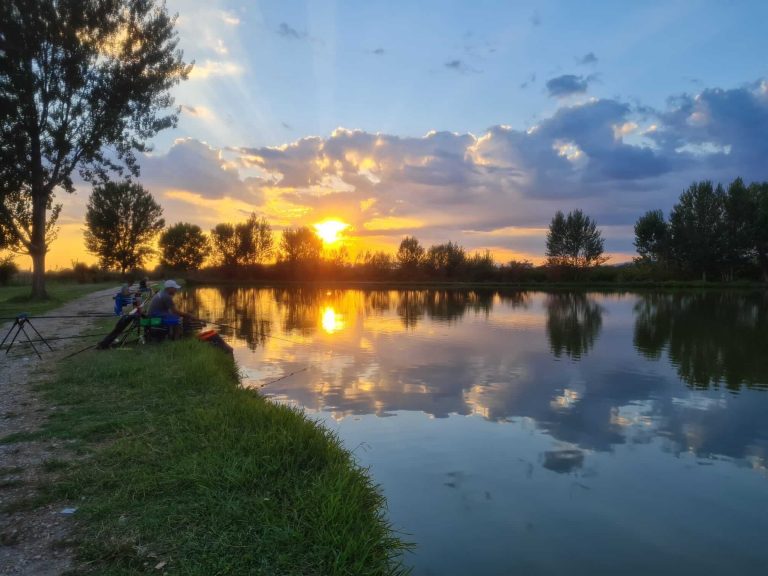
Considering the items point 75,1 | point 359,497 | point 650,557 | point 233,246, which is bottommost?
point 650,557

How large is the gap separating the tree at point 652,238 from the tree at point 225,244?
5756 cm

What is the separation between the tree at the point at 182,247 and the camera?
7638cm

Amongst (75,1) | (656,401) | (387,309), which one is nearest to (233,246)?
(387,309)

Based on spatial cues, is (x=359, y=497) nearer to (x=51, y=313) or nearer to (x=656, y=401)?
(x=656, y=401)

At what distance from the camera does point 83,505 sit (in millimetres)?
3965

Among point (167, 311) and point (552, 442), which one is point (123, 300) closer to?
point (167, 311)

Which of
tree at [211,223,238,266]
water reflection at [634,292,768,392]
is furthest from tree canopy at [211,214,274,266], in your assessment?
water reflection at [634,292,768,392]

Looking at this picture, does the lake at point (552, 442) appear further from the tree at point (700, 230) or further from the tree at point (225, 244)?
the tree at point (225, 244)

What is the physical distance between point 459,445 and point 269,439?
9.51 feet

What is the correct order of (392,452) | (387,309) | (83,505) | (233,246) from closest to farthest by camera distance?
(83,505) → (392,452) → (387,309) → (233,246)

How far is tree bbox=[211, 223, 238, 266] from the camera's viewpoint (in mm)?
80812

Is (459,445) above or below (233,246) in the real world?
below

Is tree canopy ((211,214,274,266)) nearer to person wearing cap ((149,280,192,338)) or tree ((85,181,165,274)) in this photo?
tree ((85,181,165,274))

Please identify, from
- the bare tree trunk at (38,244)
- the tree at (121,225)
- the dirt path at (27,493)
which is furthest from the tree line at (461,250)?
the dirt path at (27,493)
